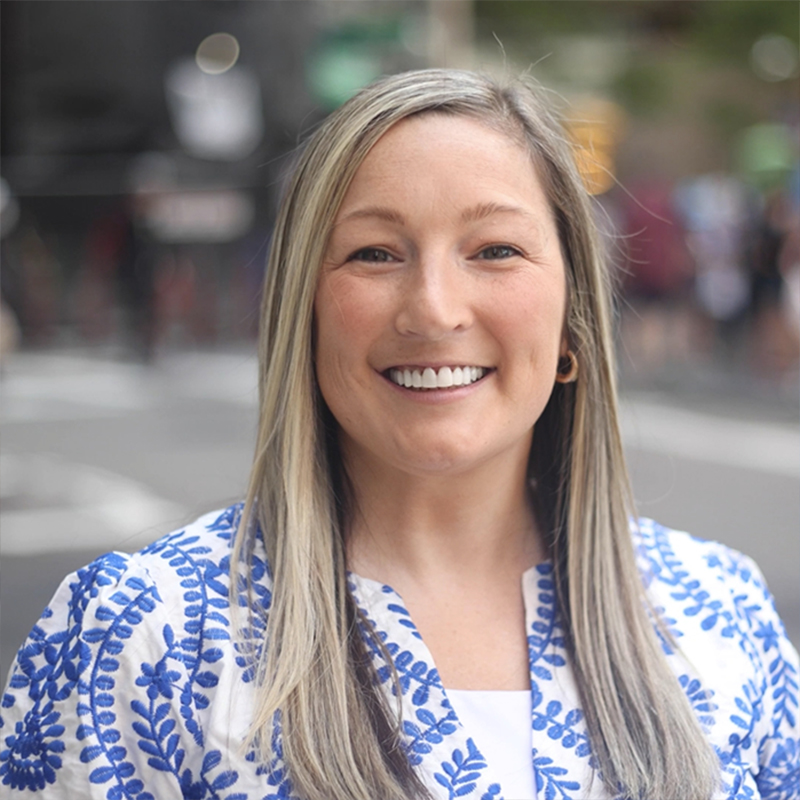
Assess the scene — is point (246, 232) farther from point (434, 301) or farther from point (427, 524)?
point (434, 301)

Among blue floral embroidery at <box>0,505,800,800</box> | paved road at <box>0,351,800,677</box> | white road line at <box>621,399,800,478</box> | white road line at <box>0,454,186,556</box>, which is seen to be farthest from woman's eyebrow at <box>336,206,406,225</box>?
white road line at <box>621,399,800,478</box>

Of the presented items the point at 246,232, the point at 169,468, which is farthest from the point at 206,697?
the point at 246,232

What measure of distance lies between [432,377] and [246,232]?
20051 millimetres

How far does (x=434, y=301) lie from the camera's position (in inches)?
72.9

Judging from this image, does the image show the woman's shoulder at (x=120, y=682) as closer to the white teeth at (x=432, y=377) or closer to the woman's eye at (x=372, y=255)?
the white teeth at (x=432, y=377)

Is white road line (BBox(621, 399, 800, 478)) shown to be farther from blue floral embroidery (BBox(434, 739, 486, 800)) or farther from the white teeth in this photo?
blue floral embroidery (BBox(434, 739, 486, 800))

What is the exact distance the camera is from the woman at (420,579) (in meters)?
1.73

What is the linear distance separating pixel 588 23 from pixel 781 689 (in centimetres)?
2645

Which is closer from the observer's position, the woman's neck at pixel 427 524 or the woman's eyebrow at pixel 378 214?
the woman's eyebrow at pixel 378 214

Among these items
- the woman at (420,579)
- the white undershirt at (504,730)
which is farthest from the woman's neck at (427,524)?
the white undershirt at (504,730)

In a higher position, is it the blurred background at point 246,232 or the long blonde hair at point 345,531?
the blurred background at point 246,232

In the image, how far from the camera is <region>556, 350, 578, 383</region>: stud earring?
2.16 metres

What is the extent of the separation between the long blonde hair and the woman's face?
0.04 metres

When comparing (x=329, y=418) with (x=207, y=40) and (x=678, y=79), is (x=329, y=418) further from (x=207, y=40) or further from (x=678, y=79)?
(x=678, y=79)
